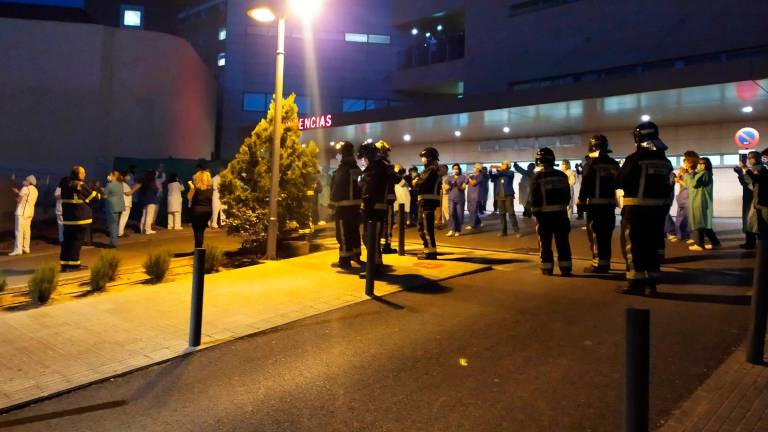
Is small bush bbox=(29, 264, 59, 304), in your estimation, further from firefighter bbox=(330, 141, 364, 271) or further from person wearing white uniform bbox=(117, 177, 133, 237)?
person wearing white uniform bbox=(117, 177, 133, 237)

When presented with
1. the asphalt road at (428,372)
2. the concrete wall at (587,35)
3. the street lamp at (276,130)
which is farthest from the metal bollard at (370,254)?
the concrete wall at (587,35)

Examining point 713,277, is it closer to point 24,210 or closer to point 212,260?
point 212,260

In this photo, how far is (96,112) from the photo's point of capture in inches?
813

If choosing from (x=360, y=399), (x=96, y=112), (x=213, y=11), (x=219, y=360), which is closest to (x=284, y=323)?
(x=219, y=360)

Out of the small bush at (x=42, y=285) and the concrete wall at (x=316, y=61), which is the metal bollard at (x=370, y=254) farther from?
the concrete wall at (x=316, y=61)

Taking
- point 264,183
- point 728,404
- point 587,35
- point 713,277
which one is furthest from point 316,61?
point 728,404

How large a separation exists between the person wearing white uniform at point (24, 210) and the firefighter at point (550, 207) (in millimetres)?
10548

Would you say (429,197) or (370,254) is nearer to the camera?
(370,254)

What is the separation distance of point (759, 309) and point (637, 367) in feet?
8.03

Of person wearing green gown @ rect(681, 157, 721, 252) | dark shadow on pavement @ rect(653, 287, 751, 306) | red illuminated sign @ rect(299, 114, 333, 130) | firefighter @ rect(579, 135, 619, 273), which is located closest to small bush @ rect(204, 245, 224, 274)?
firefighter @ rect(579, 135, 619, 273)

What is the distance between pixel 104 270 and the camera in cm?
764

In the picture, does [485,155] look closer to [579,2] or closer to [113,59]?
[579,2]

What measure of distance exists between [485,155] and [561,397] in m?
21.2

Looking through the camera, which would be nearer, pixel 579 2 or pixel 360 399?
pixel 360 399
